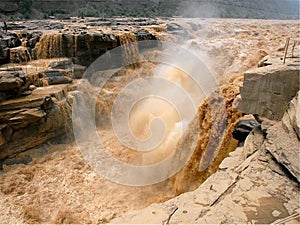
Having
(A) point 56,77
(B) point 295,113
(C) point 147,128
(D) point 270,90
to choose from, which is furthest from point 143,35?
(B) point 295,113

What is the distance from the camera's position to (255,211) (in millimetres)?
3898

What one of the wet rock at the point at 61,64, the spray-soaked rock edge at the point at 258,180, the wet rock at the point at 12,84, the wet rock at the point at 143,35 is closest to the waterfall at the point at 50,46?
the wet rock at the point at 61,64

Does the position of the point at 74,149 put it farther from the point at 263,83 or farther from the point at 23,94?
the point at 263,83

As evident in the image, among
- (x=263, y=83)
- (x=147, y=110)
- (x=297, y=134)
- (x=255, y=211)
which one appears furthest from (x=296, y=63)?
(x=147, y=110)

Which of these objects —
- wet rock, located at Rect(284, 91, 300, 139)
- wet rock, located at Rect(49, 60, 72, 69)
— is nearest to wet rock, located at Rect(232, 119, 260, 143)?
wet rock, located at Rect(284, 91, 300, 139)

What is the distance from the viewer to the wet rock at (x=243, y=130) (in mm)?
6086

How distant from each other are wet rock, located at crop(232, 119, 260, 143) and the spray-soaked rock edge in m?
0.36

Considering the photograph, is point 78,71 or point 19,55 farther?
point 78,71

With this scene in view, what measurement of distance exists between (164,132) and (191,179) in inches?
106

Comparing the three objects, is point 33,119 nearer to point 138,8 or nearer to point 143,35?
point 143,35

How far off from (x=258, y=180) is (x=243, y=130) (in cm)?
180

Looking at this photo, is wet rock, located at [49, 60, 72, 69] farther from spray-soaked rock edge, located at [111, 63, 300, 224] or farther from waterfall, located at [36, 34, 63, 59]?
spray-soaked rock edge, located at [111, 63, 300, 224]

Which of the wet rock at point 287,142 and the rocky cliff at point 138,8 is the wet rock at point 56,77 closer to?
the wet rock at point 287,142

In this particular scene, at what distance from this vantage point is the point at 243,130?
6156mm
